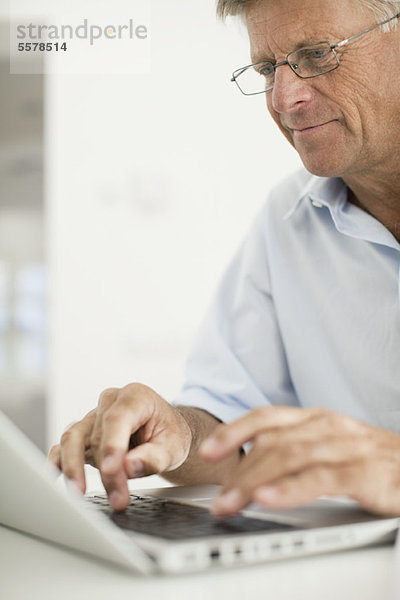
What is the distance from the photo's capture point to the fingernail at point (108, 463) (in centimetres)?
79

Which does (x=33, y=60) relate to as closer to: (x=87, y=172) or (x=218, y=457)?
(x=87, y=172)

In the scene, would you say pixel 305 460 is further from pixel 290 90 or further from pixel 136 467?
pixel 290 90

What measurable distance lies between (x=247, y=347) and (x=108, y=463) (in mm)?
628

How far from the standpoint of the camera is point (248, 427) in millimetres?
667

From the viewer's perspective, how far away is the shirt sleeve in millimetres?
1342

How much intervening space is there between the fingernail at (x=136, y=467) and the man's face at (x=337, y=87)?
1.88 ft

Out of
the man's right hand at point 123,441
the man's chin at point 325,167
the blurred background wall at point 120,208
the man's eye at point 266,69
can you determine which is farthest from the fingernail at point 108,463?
the blurred background wall at point 120,208

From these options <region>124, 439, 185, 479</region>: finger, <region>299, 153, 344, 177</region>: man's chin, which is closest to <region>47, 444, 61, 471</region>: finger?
<region>124, 439, 185, 479</region>: finger

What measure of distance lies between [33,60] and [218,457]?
2.48 meters

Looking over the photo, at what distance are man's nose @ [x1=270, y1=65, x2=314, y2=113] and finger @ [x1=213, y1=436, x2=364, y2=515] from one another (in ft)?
2.16

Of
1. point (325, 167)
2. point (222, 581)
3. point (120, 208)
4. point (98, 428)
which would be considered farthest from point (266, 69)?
point (120, 208)

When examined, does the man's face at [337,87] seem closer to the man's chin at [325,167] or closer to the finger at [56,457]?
the man's chin at [325,167]

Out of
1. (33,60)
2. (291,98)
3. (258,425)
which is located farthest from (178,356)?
(258,425)

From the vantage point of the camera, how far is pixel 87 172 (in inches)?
110
